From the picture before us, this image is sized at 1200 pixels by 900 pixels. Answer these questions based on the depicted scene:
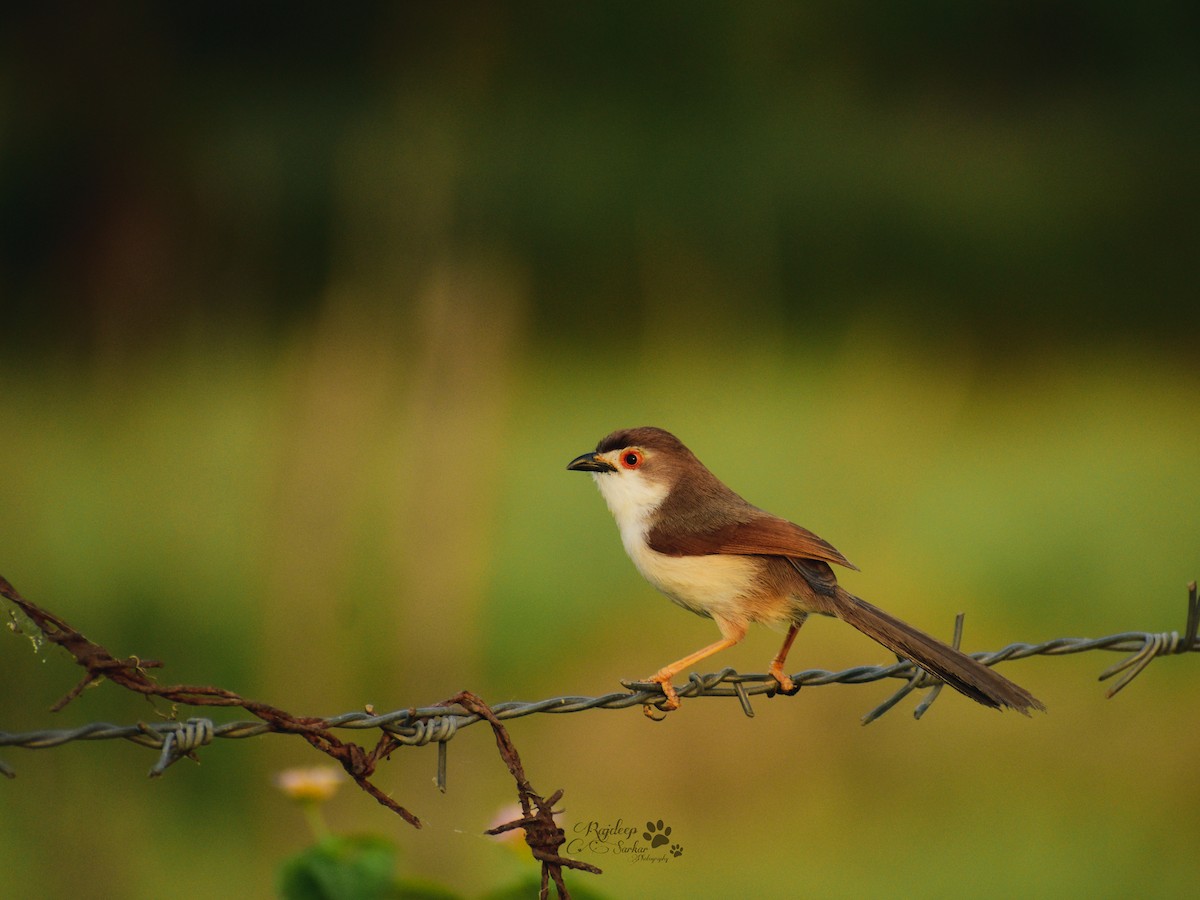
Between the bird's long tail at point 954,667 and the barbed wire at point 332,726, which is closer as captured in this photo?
the barbed wire at point 332,726

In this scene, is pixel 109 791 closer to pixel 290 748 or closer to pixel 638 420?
pixel 290 748

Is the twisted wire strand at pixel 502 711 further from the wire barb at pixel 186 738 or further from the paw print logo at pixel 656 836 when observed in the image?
the paw print logo at pixel 656 836

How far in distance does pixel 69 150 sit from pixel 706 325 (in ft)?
24.5

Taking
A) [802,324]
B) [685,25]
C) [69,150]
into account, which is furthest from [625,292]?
[69,150]

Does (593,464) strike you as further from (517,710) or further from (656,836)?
(517,710)

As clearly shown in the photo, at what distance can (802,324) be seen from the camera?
16719 millimetres

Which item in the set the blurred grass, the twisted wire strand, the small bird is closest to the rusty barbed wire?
the twisted wire strand

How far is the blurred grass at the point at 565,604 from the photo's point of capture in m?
5.93

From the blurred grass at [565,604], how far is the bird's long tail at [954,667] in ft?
9.08

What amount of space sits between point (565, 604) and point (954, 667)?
5.92 meters

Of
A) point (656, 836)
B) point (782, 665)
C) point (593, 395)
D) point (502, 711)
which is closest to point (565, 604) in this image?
point (656, 836)

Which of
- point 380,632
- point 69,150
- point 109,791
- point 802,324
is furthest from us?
point 802,324

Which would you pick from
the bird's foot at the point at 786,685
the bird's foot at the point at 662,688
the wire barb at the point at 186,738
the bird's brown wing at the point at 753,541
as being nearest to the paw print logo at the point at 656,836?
the bird's foot at the point at 662,688

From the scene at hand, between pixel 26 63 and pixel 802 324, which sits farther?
pixel 802 324
